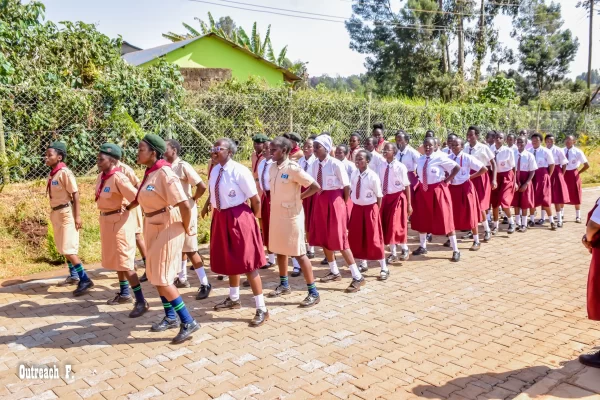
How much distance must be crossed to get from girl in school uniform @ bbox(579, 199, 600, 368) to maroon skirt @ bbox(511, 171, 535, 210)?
6.04 m

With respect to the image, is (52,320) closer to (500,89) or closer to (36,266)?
(36,266)

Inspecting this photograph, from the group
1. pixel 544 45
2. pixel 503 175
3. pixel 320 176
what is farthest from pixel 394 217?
pixel 544 45

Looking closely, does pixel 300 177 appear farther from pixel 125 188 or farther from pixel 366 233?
pixel 125 188

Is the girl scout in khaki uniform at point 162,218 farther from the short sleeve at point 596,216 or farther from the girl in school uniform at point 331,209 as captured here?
the short sleeve at point 596,216

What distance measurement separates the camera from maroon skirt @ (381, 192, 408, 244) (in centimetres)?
787

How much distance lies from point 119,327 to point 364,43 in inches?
1276

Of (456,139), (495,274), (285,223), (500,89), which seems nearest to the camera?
(285,223)

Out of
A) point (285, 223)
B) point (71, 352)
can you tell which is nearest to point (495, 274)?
point (285, 223)

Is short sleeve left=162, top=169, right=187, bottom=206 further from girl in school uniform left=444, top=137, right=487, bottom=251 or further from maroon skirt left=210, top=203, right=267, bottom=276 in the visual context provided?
girl in school uniform left=444, top=137, right=487, bottom=251

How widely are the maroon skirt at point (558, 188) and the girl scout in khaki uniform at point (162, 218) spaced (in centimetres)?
847

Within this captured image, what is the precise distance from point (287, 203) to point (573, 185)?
7.75m

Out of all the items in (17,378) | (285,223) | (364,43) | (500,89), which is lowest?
(17,378)

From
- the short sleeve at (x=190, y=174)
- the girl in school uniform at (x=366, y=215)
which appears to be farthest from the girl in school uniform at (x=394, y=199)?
the short sleeve at (x=190, y=174)

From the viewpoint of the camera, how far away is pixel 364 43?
35125 millimetres
